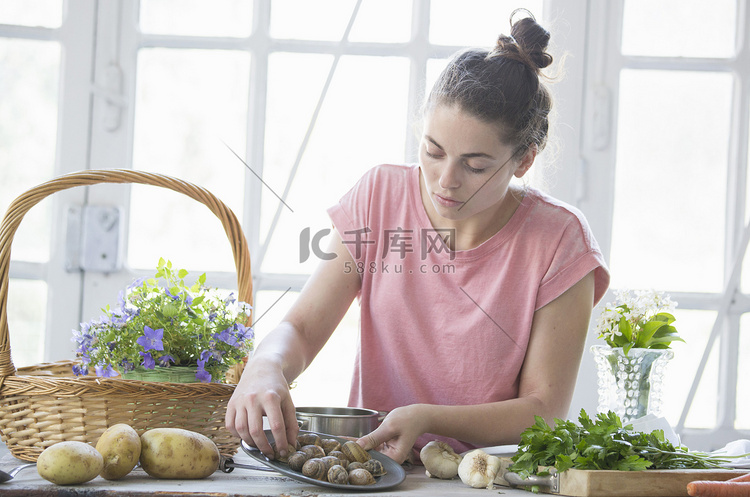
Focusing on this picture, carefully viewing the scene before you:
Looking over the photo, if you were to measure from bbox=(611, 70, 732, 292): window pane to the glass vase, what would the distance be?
0.81 m

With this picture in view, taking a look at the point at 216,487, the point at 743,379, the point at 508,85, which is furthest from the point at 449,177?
the point at 743,379

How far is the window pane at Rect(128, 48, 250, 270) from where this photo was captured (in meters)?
2.00

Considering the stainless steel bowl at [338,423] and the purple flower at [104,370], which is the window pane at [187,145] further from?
the stainless steel bowl at [338,423]

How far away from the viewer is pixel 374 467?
0.85 meters

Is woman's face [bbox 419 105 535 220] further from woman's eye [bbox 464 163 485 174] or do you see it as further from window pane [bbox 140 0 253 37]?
window pane [bbox 140 0 253 37]

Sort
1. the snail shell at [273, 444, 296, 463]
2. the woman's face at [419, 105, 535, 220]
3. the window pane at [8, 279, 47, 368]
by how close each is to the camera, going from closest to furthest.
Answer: the snail shell at [273, 444, 296, 463] → the woman's face at [419, 105, 535, 220] → the window pane at [8, 279, 47, 368]

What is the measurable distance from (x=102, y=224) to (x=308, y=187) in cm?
60

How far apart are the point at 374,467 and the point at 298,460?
0.10 metres

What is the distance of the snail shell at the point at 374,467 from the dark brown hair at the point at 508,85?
64cm

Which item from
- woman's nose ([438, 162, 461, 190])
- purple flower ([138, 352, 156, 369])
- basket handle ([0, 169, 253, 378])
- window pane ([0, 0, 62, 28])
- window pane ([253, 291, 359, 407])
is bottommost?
window pane ([253, 291, 359, 407])

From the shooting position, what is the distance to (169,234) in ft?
6.62

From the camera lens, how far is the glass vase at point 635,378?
1.21 m

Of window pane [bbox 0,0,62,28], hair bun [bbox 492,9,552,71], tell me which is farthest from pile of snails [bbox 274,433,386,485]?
window pane [bbox 0,0,62,28]

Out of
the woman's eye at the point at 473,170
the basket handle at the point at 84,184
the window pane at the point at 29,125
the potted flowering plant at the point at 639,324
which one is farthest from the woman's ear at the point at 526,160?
the window pane at the point at 29,125
